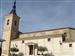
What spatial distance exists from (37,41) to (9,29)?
7881 mm

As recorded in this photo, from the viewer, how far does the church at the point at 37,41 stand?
24.0m

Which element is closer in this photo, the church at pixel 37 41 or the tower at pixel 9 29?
the church at pixel 37 41

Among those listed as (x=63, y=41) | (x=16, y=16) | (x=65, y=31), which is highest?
(x=16, y=16)

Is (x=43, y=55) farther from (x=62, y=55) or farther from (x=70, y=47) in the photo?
(x=70, y=47)

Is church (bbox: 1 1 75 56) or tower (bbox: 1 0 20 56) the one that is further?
tower (bbox: 1 0 20 56)

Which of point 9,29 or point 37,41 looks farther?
point 9,29

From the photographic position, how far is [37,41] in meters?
27.3

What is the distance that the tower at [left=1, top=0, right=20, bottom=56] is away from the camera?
31578mm

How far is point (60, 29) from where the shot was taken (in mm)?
28062

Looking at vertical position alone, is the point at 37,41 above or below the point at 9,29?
below

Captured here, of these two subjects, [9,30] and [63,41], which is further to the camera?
[9,30]

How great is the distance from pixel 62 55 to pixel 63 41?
6.96 ft

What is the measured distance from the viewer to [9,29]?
3250cm

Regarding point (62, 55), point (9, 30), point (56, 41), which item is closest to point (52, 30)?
point (56, 41)
